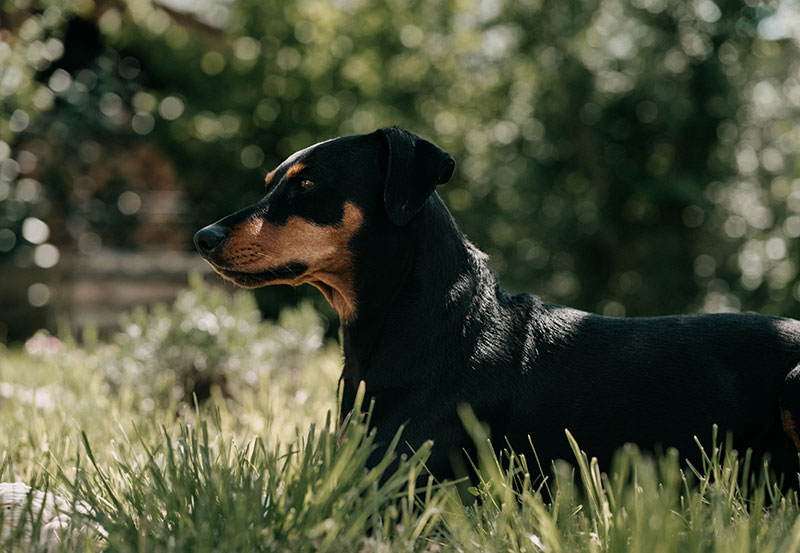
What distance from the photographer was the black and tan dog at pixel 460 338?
234cm

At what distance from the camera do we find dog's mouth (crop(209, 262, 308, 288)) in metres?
2.51

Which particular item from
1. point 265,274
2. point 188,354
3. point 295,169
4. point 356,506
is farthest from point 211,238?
point 188,354

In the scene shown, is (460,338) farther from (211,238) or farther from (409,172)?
(211,238)

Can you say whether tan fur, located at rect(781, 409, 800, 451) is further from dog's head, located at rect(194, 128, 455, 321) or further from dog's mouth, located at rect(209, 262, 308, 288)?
dog's mouth, located at rect(209, 262, 308, 288)

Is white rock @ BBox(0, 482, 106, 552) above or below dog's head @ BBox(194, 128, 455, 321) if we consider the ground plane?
below

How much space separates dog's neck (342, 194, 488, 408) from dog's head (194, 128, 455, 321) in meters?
0.08

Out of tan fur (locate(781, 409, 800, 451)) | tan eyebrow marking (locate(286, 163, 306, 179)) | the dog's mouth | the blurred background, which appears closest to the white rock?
the dog's mouth

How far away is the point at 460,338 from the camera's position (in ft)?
7.84

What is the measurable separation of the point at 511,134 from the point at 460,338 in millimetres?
8664

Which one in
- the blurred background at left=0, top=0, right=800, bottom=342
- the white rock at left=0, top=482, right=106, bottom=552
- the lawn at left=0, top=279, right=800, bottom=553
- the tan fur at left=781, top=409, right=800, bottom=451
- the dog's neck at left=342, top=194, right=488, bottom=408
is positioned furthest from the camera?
the blurred background at left=0, top=0, right=800, bottom=342

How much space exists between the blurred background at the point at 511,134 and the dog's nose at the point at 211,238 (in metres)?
6.40

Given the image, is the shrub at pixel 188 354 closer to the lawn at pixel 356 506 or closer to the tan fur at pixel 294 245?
the lawn at pixel 356 506

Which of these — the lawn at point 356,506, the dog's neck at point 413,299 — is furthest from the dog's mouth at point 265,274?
the lawn at point 356,506

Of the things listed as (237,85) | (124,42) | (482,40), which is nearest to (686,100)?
(482,40)
